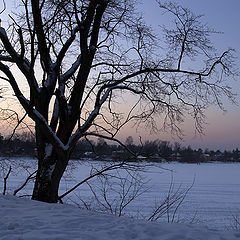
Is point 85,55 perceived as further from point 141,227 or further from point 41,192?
point 141,227

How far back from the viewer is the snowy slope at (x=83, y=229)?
3809mm

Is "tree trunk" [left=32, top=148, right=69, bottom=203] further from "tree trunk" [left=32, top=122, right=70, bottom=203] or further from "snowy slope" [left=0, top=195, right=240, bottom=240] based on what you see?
"snowy slope" [left=0, top=195, right=240, bottom=240]

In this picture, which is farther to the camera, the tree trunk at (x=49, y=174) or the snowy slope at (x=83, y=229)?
the tree trunk at (x=49, y=174)

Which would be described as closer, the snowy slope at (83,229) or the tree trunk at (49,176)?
the snowy slope at (83,229)

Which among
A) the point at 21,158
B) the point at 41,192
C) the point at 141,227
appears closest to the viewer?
the point at 141,227

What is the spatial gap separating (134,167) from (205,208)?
11.4m

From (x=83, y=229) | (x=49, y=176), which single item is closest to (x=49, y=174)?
(x=49, y=176)

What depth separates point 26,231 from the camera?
13.0 feet

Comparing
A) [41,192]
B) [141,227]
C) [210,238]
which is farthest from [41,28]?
[210,238]

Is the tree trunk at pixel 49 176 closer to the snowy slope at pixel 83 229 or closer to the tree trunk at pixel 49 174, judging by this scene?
the tree trunk at pixel 49 174

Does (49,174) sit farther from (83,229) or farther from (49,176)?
(83,229)

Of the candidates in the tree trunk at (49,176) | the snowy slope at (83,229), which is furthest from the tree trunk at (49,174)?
the snowy slope at (83,229)

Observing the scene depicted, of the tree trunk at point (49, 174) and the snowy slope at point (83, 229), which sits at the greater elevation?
the tree trunk at point (49, 174)

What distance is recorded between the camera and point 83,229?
411 centimetres
